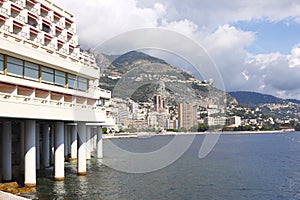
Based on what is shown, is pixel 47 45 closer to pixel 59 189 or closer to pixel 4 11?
pixel 4 11

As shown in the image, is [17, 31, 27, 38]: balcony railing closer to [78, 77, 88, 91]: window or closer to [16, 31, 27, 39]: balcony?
[16, 31, 27, 39]: balcony

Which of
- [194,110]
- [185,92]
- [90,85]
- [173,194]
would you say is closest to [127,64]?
[90,85]

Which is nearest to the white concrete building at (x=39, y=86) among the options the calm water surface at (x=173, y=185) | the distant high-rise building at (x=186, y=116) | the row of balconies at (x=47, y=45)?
the row of balconies at (x=47, y=45)

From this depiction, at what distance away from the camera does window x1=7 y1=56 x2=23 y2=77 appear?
87.6 ft

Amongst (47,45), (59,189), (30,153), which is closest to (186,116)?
(59,189)

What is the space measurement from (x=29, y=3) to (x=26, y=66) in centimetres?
1648

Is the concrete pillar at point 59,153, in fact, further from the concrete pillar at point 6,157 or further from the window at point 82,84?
the window at point 82,84

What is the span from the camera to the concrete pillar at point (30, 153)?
2905 cm

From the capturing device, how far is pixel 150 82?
153 ft

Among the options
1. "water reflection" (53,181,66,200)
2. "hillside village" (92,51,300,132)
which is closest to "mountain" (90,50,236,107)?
"hillside village" (92,51,300,132)

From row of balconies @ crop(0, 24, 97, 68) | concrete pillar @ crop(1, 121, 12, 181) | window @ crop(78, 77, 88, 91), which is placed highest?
row of balconies @ crop(0, 24, 97, 68)

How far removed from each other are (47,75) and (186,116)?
57.8ft

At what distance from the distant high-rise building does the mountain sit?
932mm

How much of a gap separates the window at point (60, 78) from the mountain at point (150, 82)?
3511mm
